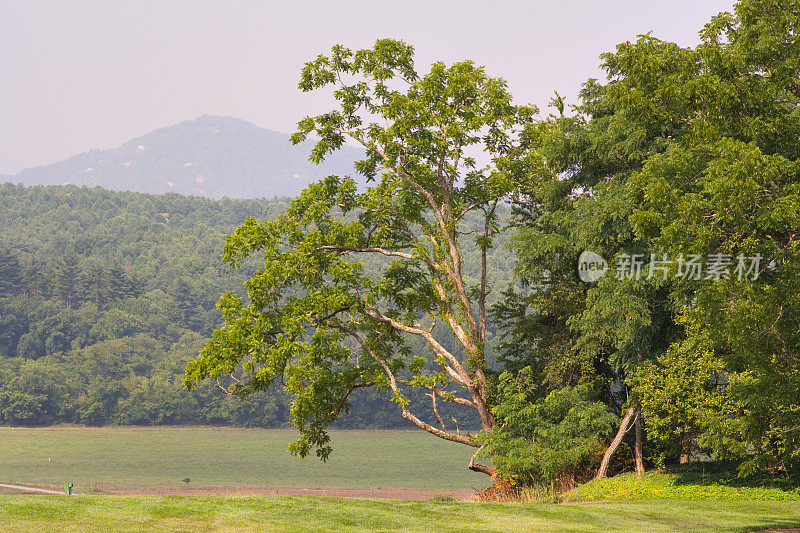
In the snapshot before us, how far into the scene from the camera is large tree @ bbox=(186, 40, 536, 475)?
2475 cm

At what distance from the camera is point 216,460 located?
86.2m

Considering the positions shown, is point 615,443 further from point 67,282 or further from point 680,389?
point 67,282

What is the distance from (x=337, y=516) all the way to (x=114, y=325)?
11941 cm

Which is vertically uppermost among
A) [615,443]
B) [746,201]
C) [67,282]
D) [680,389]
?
[67,282]

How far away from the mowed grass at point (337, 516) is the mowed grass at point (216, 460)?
53971mm

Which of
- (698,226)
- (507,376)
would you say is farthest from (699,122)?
(507,376)

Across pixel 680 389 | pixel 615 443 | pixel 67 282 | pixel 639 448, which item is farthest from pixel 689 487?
pixel 67 282

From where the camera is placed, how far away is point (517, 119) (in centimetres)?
2742

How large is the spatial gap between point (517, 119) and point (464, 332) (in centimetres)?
712

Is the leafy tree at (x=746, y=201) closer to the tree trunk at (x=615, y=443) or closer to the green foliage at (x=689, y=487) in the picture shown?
the green foliage at (x=689, y=487)

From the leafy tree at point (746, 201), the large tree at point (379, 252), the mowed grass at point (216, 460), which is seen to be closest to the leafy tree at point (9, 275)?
the mowed grass at point (216, 460)

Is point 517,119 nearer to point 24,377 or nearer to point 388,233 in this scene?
point 388,233

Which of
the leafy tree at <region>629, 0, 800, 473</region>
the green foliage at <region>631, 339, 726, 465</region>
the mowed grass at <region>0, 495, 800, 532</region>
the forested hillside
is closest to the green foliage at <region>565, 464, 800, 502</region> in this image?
the green foliage at <region>631, 339, 726, 465</region>

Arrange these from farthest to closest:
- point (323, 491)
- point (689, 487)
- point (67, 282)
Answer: point (67, 282), point (323, 491), point (689, 487)
